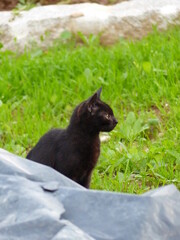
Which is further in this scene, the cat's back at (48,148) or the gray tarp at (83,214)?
the cat's back at (48,148)

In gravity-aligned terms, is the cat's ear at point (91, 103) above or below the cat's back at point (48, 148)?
above

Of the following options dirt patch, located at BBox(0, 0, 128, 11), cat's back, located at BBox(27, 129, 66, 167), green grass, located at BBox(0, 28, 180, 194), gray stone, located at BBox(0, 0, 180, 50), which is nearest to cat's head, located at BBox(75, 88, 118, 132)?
cat's back, located at BBox(27, 129, 66, 167)

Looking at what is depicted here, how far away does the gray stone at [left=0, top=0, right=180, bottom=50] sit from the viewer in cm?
631

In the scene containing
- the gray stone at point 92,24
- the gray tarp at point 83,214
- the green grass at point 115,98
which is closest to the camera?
the gray tarp at point 83,214

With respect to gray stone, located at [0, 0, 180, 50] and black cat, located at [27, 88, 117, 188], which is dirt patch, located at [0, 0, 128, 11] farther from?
black cat, located at [27, 88, 117, 188]

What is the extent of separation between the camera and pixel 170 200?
99.3 inches

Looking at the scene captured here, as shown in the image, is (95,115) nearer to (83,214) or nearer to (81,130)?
(81,130)

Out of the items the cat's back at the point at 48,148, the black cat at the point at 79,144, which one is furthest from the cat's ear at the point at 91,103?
the cat's back at the point at 48,148

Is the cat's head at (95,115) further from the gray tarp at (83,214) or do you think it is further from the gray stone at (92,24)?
the gray stone at (92,24)

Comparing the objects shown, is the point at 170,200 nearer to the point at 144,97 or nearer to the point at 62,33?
the point at 144,97

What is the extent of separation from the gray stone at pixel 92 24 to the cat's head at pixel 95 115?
7.42ft

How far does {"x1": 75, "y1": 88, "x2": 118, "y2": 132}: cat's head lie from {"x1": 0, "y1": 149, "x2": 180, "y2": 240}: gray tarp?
147 cm

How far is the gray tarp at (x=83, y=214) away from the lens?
241cm

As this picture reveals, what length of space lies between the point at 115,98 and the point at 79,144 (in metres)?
1.16
